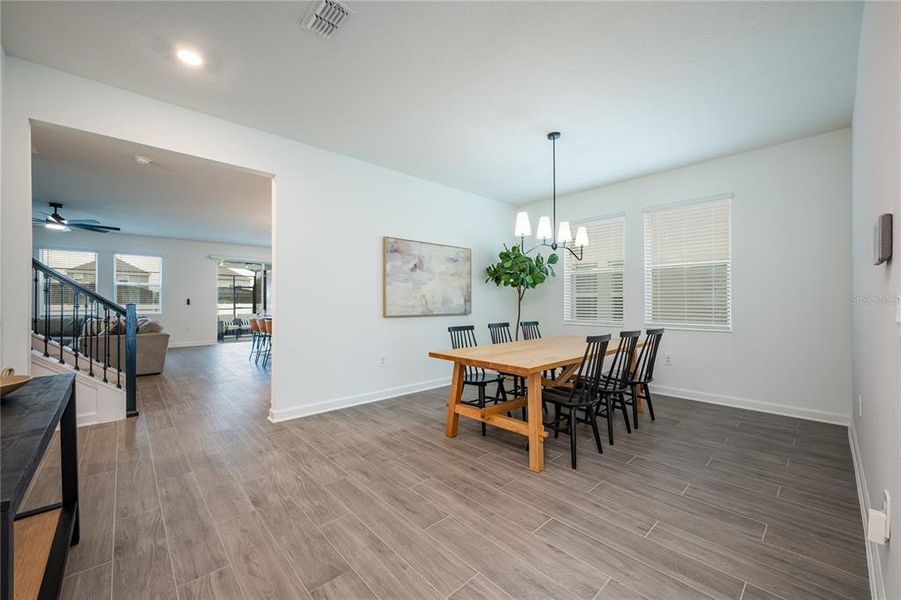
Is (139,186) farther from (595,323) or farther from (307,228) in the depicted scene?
(595,323)

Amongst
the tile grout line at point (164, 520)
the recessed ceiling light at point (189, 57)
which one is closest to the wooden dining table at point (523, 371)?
the tile grout line at point (164, 520)

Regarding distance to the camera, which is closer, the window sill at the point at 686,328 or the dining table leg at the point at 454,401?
the dining table leg at the point at 454,401

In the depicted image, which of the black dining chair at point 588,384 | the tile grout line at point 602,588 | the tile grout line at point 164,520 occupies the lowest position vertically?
the tile grout line at point 602,588

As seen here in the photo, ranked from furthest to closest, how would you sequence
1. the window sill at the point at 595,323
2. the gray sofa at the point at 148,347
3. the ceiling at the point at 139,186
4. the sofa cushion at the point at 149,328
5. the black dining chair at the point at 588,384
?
the sofa cushion at the point at 149,328 < the gray sofa at the point at 148,347 < the window sill at the point at 595,323 < the ceiling at the point at 139,186 < the black dining chair at the point at 588,384

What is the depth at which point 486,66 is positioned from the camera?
2.49 m

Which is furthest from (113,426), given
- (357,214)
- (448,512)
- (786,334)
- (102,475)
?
(786,334)

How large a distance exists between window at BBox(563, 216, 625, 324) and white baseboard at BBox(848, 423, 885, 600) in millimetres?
2499

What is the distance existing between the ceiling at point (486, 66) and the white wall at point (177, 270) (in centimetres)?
745

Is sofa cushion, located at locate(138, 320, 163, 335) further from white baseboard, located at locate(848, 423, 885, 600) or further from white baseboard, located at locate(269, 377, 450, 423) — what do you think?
white baseboard, located at locate(848, 423, 885, 600)

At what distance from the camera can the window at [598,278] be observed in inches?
193

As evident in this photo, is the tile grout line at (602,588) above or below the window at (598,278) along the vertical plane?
below

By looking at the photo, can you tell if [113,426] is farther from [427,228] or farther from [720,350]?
[720,350]

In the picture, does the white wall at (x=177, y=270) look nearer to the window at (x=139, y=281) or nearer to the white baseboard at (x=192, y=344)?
the white baseboard at (x=192, y=344)

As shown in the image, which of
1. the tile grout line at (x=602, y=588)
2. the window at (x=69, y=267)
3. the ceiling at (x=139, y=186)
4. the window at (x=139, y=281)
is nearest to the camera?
the tile grout line at (x=602, y=588)
